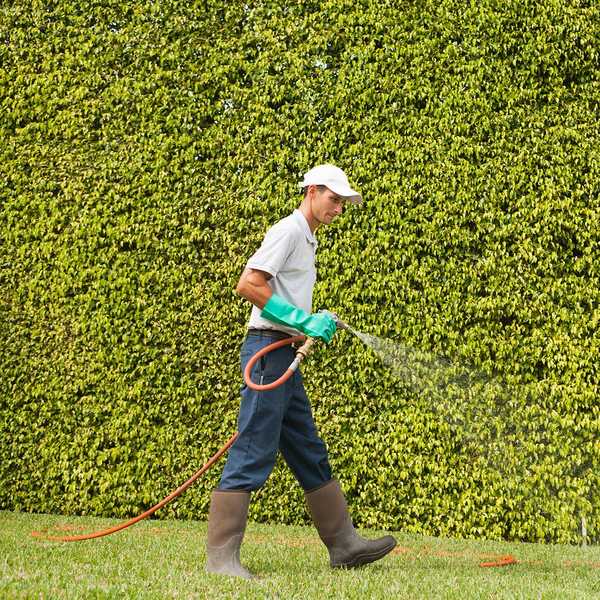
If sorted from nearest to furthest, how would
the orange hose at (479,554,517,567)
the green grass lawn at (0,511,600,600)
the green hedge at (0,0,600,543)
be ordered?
the green grass lawn at (0,511,600,600) < the orange hose at (479,554,517,567) < the green hedge at (0,0,600,543)

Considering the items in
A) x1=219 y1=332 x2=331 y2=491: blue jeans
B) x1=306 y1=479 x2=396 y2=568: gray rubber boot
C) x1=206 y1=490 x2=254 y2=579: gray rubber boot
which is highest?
x1=219 y1=332 x2=331 y2=491: blue jeans

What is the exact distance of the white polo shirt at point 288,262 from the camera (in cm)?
335

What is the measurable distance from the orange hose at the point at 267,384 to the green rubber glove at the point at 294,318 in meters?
0.13

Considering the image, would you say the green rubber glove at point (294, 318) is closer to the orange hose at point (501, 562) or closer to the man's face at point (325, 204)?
the man's face at point (325, 204)

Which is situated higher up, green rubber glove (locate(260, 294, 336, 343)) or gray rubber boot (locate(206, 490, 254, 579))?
green rubber glove (locate(260, 294, 336, 343))

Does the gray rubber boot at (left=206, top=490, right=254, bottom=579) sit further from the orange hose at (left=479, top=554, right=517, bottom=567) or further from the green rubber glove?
the orange hose at (left=479, top=554, right=517, bottom=567)

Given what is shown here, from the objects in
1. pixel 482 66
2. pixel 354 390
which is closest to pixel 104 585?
pixel 354 390

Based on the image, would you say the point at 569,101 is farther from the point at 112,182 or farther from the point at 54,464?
the point at 54,464

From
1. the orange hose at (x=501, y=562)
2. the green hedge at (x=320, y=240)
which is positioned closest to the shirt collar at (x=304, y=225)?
the green hedge at (x=320, y=240)

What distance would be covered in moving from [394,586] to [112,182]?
3869 millimetres

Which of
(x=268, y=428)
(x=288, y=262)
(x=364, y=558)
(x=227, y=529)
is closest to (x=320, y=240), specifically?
(x=288, y=262)

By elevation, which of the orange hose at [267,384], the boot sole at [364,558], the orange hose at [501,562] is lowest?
the orange hose at [501,562]

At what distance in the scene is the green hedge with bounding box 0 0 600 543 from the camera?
16.4 feet

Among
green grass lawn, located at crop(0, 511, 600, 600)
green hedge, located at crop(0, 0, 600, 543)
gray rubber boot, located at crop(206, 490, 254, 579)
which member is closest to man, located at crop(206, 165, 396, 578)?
gray rubber boot, located at crop(206, 490, 254, 579)
